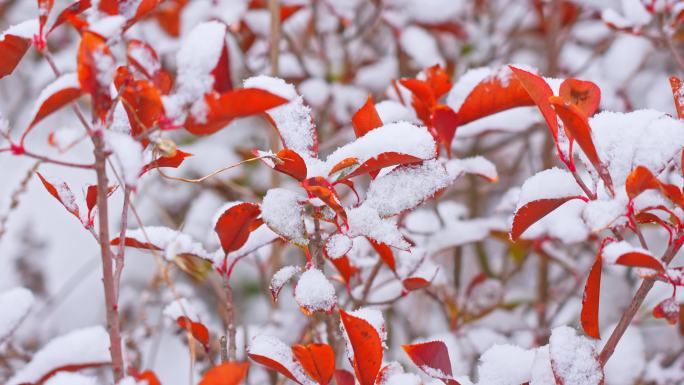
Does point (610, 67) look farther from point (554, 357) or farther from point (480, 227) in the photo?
point (554, 357)

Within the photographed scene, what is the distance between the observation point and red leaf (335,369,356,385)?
0.78 metres

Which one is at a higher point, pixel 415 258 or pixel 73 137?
pixel 73 137

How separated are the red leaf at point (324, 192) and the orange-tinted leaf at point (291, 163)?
0.01m

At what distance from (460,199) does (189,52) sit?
189cm

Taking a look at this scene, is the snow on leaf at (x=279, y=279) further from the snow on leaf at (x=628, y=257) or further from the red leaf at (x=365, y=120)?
the snow on leaf at (x=628, y=257)

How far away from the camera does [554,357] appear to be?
0.69 metres

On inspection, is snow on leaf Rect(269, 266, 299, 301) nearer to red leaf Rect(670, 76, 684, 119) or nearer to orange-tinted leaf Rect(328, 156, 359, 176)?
orange-tinted leaf Rect(328, 156, 359, 176)

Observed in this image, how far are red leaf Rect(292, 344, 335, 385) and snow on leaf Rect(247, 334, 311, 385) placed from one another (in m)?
0.04

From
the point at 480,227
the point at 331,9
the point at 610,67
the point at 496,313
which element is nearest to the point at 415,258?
the point at 480,227

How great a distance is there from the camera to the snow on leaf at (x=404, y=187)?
2.36ft

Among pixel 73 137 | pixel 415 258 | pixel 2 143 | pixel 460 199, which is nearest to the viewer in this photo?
pixel 73 137

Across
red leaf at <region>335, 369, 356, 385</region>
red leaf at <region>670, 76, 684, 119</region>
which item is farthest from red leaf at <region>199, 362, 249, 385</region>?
red leaf at <region>670, 76, 684, 119</region>

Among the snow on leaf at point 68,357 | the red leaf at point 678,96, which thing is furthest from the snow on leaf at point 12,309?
the red leaf at point 678,96

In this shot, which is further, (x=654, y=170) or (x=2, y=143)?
(x=2, y=143)
